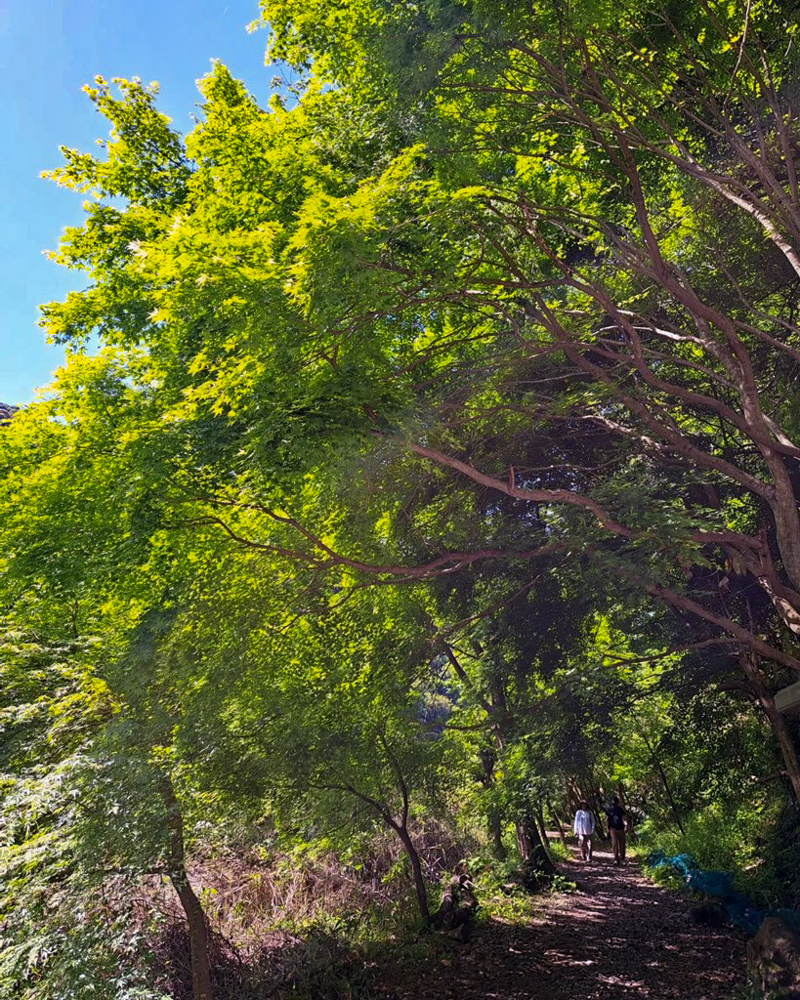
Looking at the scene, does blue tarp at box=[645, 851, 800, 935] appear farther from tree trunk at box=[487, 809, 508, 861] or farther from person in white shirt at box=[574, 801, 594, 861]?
person in white shirt at box=[574, 801, 594, 861]

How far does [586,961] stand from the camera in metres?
8.91

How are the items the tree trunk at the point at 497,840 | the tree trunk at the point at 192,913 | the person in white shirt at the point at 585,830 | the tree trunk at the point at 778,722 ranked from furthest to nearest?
1. the person in white shirt at the point at 585,830
2. the tree trunk at the point at 497,840
3. the tree trunk at the point at 778,722
4. the tree trunk at the point at 192,913

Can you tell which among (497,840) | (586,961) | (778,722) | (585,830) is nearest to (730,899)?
(586,961)

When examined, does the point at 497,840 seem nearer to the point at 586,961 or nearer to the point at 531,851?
the point at 531,851

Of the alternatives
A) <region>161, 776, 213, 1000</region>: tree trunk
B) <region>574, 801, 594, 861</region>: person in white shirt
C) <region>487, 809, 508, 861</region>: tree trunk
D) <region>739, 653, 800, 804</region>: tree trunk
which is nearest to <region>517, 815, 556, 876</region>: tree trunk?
<region>487, 809, 508, 861</region>: tree trunk

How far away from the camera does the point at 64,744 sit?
7.07 metres

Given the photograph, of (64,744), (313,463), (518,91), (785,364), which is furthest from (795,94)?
(64,744)

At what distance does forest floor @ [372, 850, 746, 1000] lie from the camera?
761 cm

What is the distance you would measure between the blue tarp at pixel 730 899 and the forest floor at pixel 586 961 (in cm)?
25

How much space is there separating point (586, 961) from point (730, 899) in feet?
8.54

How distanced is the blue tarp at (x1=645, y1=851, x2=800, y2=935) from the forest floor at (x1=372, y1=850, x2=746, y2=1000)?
248 millimetres

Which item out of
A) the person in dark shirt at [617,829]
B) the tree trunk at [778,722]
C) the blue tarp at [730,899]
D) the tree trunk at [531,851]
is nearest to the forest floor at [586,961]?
the blue tarp at [730,899]

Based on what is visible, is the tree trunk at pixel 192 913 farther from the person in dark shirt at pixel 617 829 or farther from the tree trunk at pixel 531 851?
the person in dark shirt at pixel 617 829

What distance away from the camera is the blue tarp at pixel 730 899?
25.1 feet
